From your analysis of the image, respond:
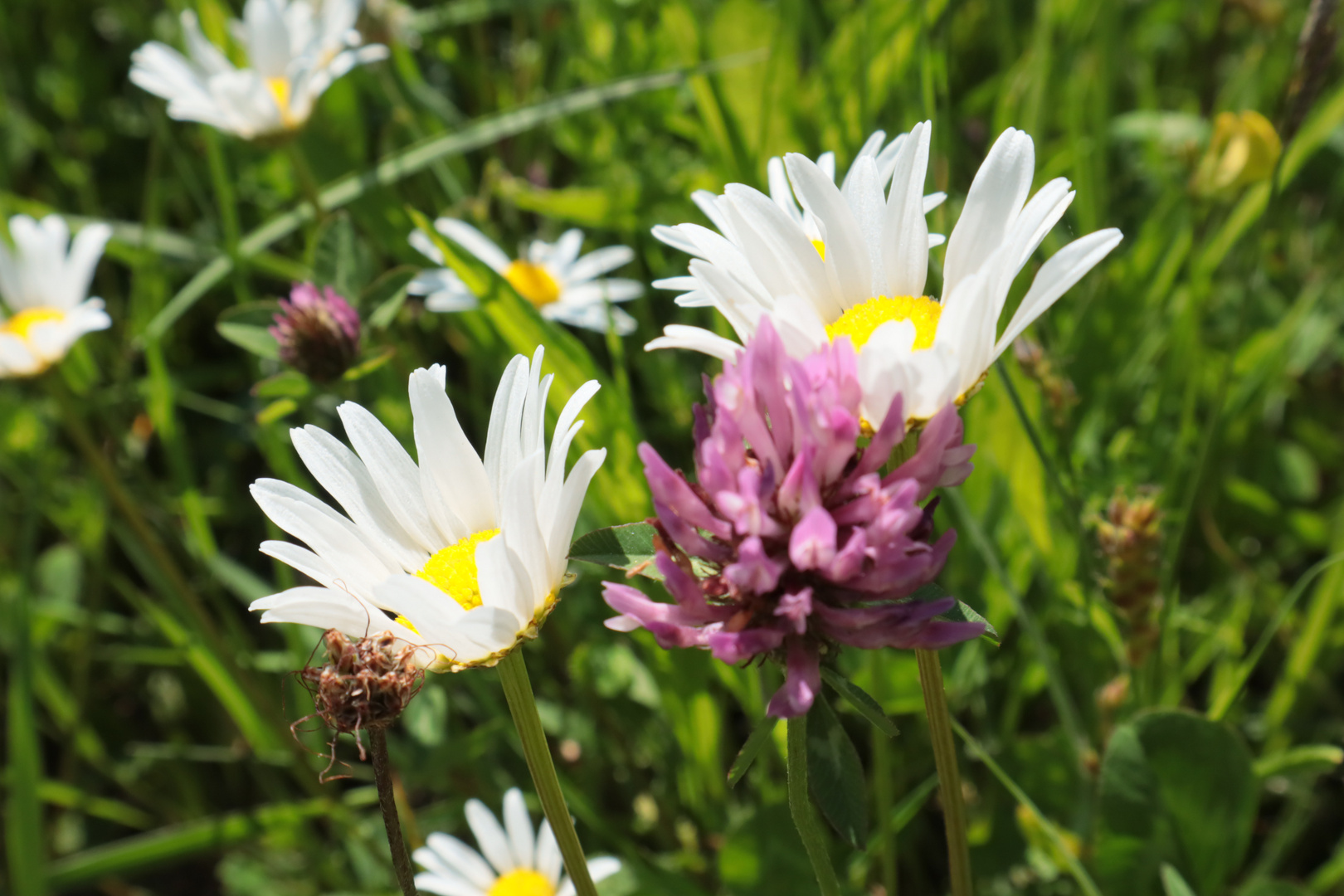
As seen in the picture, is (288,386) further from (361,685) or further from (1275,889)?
(1275,889)

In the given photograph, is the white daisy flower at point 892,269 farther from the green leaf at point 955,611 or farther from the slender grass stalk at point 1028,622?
the slender grass stalk at point 1028,622

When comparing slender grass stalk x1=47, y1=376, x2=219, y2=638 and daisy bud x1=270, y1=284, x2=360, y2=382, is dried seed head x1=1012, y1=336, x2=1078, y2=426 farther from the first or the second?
slender grass stalk x1=47, y1=376, x2=219, y2=638

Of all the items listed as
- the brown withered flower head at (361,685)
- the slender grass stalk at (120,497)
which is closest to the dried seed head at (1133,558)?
the brown withered flower head at (361,685)

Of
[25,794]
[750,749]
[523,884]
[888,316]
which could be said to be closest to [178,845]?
[25,794]

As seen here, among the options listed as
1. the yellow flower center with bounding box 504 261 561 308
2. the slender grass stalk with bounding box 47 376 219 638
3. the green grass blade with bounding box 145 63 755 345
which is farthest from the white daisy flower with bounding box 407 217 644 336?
the slender grass stalk with bounding box 47 376 219 638

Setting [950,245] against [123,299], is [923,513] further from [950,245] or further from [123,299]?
[123,299]

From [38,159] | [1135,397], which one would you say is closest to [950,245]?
[1135,397]
